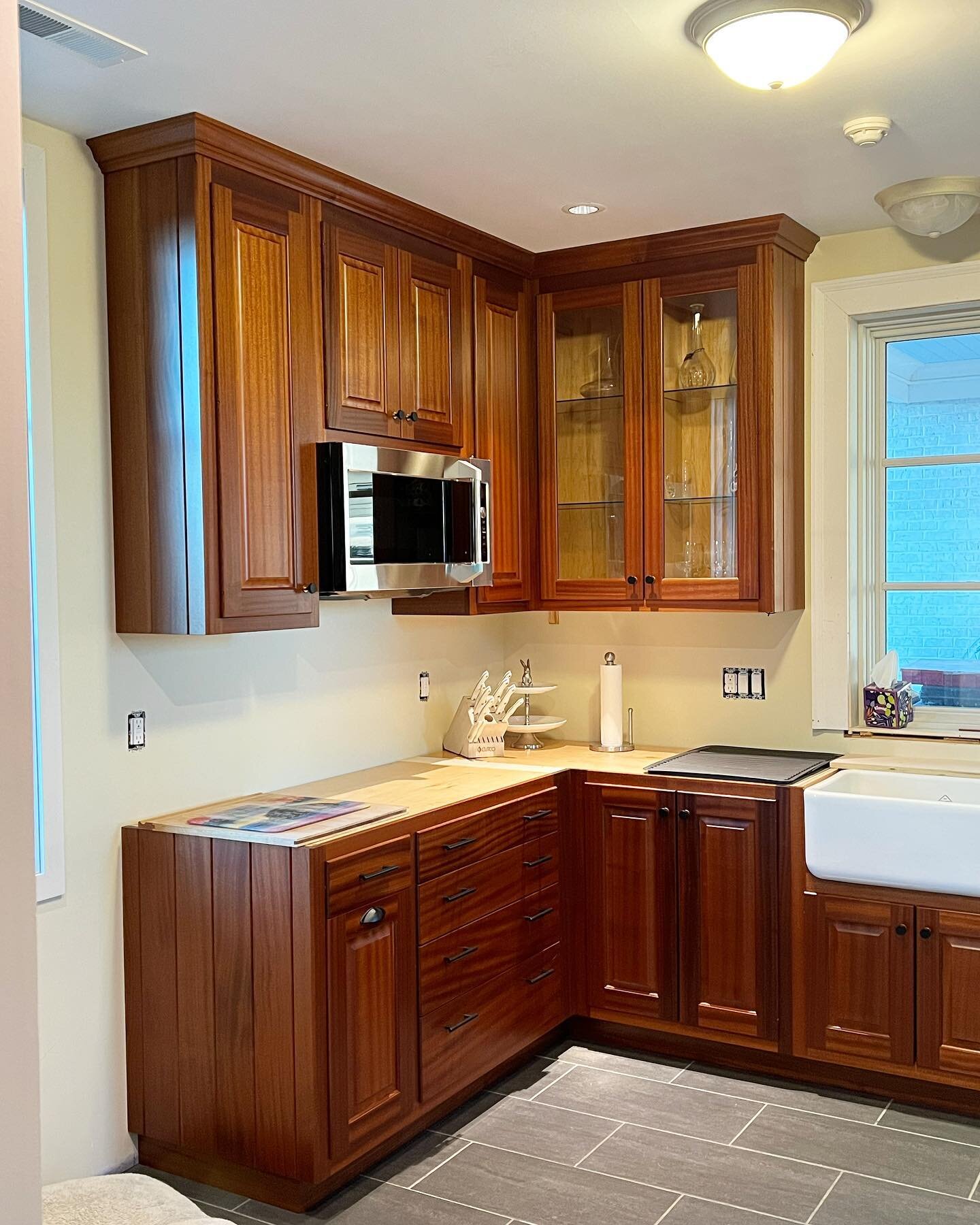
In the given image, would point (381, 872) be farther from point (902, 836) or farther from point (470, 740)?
point (902, 836)

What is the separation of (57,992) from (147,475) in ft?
4.08

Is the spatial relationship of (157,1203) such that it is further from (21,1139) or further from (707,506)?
(707,506)

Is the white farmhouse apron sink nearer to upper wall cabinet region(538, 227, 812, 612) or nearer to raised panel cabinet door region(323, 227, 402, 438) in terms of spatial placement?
upper wall cabinet region(538, 227, 812, 612)

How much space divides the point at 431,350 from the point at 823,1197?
249cm

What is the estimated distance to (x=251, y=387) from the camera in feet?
9.64

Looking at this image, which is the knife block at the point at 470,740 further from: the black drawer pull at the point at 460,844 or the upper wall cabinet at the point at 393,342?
the upper wall cabinet at the point at 393,342

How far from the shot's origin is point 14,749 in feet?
2.41

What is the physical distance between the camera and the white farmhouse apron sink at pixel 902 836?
3197mm

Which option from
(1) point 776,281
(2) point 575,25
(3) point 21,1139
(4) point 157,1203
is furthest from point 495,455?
(3) point 21,1139

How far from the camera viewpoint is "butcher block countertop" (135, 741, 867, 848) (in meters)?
3.08

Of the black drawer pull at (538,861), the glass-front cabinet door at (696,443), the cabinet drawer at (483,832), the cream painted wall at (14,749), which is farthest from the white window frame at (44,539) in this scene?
the cream painted wall at (14,749)

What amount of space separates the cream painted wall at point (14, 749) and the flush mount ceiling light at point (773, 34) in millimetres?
1864

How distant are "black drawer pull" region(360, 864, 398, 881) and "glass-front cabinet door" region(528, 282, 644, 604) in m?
1.38

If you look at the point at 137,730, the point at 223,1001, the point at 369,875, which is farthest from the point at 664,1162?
the point at 137,730
